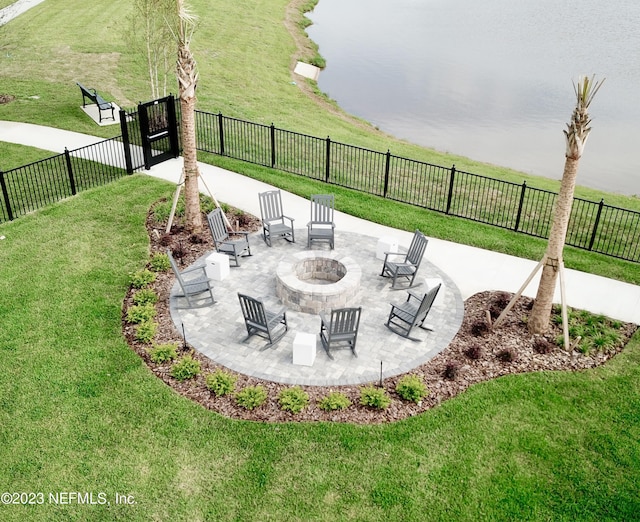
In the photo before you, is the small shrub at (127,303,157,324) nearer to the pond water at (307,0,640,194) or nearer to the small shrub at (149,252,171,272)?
the small shrub at (149,252,171,272)

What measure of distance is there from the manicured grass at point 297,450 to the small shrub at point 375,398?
443 mm

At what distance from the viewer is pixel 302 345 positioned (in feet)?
35.0

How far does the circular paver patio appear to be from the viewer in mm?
10789

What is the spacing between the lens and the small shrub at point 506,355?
36.6 feet

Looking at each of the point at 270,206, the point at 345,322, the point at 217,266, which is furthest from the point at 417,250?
the point at 217,266

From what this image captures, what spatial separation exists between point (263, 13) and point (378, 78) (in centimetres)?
1442

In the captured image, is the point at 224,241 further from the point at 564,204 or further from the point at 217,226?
the point at 564,204

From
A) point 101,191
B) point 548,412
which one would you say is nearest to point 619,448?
point 548,412

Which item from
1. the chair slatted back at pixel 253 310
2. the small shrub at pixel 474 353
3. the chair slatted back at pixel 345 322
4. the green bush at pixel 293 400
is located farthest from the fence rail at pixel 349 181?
the green bush at pixel 293 400

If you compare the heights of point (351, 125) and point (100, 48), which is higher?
point (100, 48)

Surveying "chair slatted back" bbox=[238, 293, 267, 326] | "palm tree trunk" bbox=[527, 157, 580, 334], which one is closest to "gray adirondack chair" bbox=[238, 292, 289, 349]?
"chair slatted back" bbox=[238, 293, 267, 326]

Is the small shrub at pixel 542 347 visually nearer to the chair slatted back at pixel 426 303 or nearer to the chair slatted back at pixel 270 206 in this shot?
the chair slatted back at pixel 426 303

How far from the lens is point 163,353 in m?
10.9

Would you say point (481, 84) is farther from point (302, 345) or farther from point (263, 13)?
point (302, 345)
